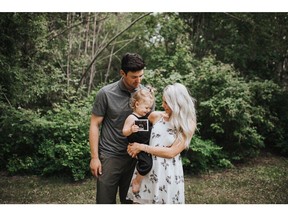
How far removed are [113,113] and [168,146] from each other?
1.75 ft

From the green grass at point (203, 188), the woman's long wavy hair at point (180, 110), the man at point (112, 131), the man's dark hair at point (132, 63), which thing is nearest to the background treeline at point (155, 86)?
the green grass at point (203, 188)

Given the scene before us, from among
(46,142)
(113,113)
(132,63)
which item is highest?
(132,63)

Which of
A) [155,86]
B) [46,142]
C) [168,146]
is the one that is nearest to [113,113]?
[168,146]

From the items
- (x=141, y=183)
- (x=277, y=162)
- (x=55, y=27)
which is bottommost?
(x=277, y=162)

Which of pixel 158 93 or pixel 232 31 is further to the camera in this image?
pixel 232 31

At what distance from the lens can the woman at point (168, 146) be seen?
245 cm

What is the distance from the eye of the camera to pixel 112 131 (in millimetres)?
2785

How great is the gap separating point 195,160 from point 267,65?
12.9 feet

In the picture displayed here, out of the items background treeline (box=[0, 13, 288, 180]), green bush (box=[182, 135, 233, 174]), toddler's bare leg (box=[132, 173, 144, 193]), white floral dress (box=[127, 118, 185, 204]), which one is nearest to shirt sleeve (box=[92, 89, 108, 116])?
white floral dress (box=[127, 118, 185, 204])

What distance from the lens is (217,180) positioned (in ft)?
18.4

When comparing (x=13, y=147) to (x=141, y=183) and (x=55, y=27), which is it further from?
(x=141, y=183)

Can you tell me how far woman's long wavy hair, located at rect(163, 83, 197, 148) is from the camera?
2436mm

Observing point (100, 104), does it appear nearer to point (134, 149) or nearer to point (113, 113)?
point (113, 113)
